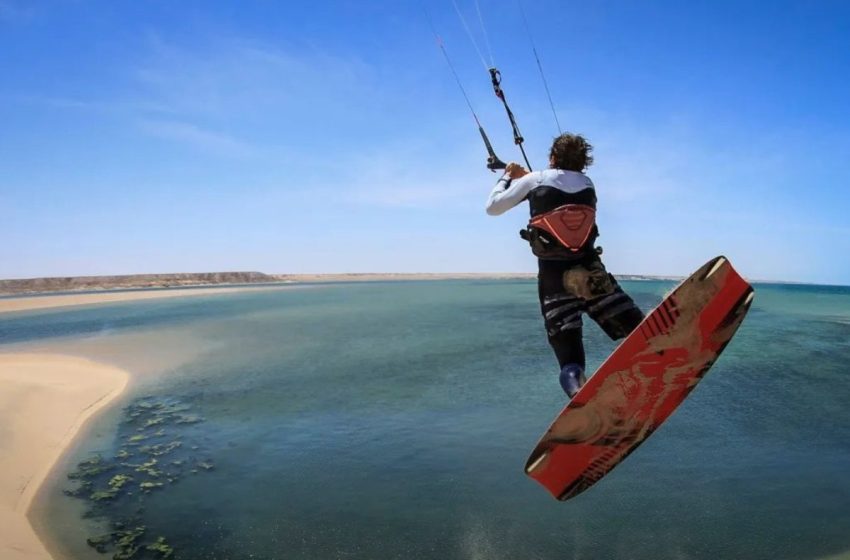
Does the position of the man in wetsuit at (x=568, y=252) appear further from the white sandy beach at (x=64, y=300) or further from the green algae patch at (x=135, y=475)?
the white sandy beach at (x=64, y=300)

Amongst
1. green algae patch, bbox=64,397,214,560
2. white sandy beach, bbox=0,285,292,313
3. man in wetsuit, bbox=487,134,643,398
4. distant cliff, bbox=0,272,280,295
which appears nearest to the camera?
man in wetsuit, bbox=487,134,643,398

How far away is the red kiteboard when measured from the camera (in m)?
4.12

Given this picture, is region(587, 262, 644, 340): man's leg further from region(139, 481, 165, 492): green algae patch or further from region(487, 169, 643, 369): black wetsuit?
region(139, 481, 165, 492): green algae patch

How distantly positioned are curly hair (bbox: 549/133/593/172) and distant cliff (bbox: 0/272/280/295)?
115 meters

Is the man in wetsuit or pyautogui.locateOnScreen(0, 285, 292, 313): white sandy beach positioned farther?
pyautogui.locateOnScreen(0, 285, 292, 313): white sandy beach

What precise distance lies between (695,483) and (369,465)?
17.9ft

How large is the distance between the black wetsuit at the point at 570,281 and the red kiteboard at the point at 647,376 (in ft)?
0.88

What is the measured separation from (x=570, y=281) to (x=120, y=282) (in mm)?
148832

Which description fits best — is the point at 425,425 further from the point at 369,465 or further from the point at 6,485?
the point at 6,485

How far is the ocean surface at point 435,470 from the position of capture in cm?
708

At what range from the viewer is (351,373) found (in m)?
17.8

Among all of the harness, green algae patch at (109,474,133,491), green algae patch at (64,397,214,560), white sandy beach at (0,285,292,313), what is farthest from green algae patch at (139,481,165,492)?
white sandy beach at (0,285,292,313)

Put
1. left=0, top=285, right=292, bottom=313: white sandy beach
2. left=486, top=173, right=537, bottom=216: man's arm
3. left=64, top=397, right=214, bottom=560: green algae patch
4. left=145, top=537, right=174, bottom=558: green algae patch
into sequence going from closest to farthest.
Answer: left=486, top=173, right=537, bottom=216: man's arm → left=145, top=537, right=174, bottom=558: green algae patch → left=64, top=397, right=214, bottom=560: green algae patch → left=0, top=285, right=292, bottom=313: white sandy beach

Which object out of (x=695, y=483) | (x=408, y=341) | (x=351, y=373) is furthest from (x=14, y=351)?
(x=695, y=483)
